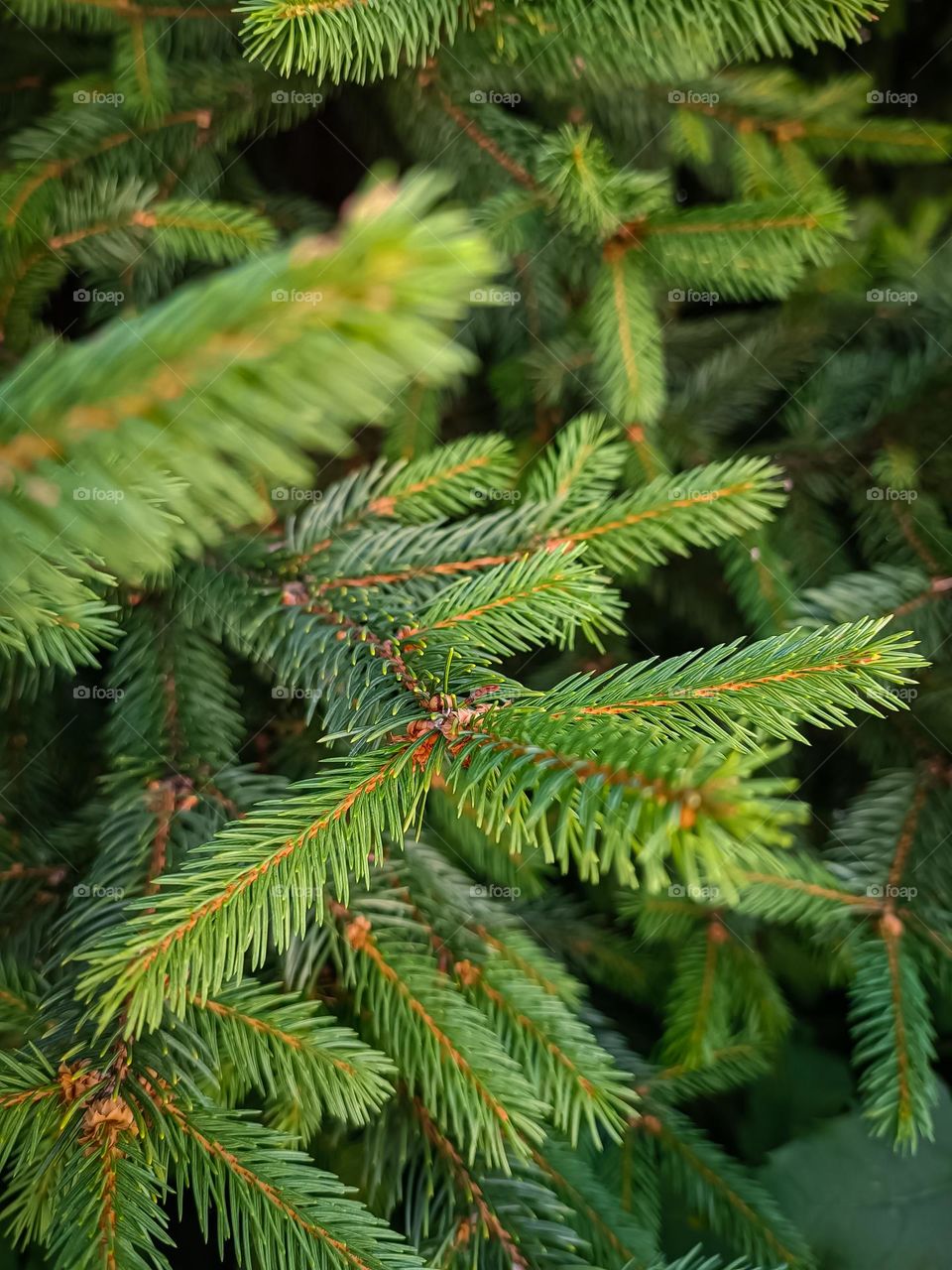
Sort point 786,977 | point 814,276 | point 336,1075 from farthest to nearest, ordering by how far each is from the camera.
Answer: point 786,977 < point 814,276 < point 336,1075

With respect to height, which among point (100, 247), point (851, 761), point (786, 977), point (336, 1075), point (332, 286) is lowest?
point (786, 977)

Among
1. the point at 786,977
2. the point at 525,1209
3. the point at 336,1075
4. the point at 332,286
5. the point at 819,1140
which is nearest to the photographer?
the point at 332,286

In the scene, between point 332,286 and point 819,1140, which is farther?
point 819,1140

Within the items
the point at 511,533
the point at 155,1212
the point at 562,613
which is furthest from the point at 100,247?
the point at 155,1212

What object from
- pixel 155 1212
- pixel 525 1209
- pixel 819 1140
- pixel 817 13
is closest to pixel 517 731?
pixel 155 1212

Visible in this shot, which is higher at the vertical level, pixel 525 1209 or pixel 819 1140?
pixel 525 1209

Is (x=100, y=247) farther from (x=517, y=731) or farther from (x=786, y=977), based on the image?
(x=786, y=977)

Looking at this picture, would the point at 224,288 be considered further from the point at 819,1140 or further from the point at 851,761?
the point at 851,761
